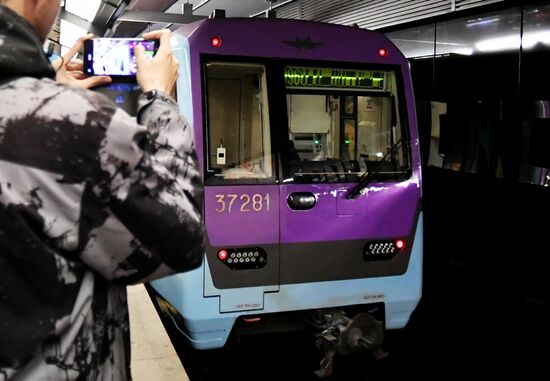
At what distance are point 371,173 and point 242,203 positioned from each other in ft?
3.28

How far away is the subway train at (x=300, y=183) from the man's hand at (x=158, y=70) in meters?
2.46

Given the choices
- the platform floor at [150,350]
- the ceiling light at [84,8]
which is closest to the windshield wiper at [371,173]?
the platform floor at [150,350]

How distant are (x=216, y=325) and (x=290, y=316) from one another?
0.72 meters

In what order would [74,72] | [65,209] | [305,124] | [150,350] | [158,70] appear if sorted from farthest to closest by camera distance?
[305,124]
[150,350]
[74,72]
[158,70]
[65,209]

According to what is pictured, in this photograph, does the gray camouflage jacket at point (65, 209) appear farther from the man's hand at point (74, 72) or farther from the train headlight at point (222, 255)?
the train headlight at point (222, 255)

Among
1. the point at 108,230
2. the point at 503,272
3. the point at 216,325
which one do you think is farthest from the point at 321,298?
the point at 503,272

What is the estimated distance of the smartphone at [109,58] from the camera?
5.57 ft

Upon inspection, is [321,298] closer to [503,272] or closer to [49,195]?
[49,195]

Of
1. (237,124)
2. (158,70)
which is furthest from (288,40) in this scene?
(158,70)

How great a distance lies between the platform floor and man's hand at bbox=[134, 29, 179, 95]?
7.11 feet

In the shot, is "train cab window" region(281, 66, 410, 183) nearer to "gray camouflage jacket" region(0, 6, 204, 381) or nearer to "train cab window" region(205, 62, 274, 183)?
"train cab window" region(205, 62, 274, 183)

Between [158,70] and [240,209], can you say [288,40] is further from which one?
[158,70]

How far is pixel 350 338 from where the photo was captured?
155 inches

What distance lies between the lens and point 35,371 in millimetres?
1076
